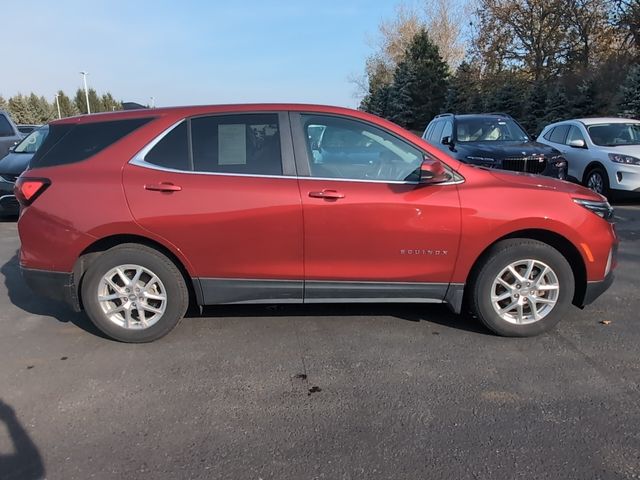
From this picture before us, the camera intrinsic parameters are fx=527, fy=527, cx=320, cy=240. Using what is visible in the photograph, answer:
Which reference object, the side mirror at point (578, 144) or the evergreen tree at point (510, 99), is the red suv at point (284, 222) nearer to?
the side mirror at point (578, 144)

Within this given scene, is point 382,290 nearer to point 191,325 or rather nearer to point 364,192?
point 364,192

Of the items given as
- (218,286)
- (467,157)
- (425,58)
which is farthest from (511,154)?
(425,58)

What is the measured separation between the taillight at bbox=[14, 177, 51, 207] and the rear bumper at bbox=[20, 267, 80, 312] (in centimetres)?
54

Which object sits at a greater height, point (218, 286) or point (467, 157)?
point (467, 157)

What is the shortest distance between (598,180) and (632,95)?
12.0 metres

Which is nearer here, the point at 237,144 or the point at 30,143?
the point at 237,144

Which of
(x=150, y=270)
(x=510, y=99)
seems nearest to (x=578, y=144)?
(x=150, y=270)

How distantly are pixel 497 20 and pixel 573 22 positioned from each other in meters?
5.22

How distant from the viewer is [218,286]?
155 inches

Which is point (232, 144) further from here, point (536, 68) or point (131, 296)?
point (536, 68)

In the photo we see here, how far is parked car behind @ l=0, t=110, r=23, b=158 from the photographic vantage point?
35.6 feet

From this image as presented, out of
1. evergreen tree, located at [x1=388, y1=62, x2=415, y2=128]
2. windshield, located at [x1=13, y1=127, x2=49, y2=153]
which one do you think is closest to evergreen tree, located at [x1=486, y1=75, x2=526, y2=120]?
evergreen tree, located at [x1=388, y1=62, x2=415, y2=128]

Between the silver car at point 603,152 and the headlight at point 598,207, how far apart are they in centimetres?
593

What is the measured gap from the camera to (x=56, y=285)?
12.9 feet
